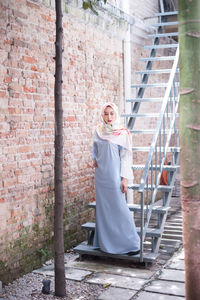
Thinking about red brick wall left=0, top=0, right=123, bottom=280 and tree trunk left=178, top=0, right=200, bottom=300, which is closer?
tree trunk left=178, top=0, right=200, bottom=300

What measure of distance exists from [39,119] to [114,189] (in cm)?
120

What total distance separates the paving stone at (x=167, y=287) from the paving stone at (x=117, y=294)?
206 millimetres

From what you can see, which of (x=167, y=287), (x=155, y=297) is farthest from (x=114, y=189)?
(x=155, y=297)

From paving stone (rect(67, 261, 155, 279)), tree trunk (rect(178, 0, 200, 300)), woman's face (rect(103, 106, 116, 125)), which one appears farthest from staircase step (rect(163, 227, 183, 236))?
tree trunk (rect(178, 0, 200, 300))

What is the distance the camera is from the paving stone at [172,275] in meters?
4.62

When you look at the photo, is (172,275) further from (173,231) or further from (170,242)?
(173,231)

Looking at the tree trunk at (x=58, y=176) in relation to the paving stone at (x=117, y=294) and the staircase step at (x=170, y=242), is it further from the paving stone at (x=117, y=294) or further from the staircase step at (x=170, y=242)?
the staircase step at (x=170, y=242)

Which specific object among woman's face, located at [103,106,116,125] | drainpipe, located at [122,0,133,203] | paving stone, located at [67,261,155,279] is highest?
drainpipe, located at [122,0,133,203]

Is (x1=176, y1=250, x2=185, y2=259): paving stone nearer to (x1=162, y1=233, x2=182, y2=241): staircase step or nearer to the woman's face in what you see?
(x1=162, y1=233, x2=182, y2=241): staircase step

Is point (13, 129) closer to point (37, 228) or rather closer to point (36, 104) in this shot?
point (36, 104)

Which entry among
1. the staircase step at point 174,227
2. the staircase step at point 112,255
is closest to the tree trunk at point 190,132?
the staircase step at point 112,255

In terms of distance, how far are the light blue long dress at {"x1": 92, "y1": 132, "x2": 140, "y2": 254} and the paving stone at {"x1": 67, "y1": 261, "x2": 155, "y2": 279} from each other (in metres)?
0.19

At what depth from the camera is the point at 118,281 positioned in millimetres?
4641

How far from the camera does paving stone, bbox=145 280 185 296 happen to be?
426 centimetres
